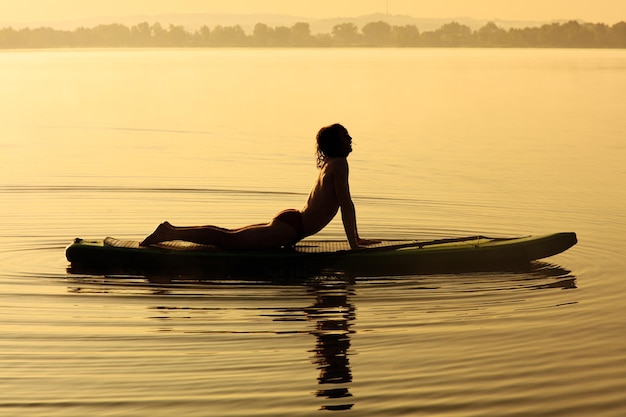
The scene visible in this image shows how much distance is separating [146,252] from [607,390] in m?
5.00

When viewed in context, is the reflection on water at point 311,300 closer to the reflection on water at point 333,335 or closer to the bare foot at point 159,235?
the reflection on water at point 333,335

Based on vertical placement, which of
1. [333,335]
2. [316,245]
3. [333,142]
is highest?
[333,142]

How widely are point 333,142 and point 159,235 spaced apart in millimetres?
1955

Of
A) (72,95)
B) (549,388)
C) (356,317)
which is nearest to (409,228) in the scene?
(356,317)

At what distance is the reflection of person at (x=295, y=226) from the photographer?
11016 millimetres

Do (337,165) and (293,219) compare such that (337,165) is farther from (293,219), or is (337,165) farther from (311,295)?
(311,295)

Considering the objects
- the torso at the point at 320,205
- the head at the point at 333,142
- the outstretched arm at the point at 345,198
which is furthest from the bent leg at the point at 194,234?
the head at the point at 333,142

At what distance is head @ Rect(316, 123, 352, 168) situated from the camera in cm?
1081

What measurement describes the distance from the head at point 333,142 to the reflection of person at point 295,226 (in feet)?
0.05

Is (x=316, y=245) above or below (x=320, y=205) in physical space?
below

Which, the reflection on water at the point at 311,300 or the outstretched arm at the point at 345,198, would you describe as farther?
the outstretched arm at the point at 345,198

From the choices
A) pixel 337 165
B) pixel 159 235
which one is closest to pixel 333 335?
pixel 337 165

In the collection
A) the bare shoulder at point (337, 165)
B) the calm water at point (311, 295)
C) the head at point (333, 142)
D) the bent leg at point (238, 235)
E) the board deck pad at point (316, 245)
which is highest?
the head at point (333, 142)

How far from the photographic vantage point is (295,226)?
11172mm
